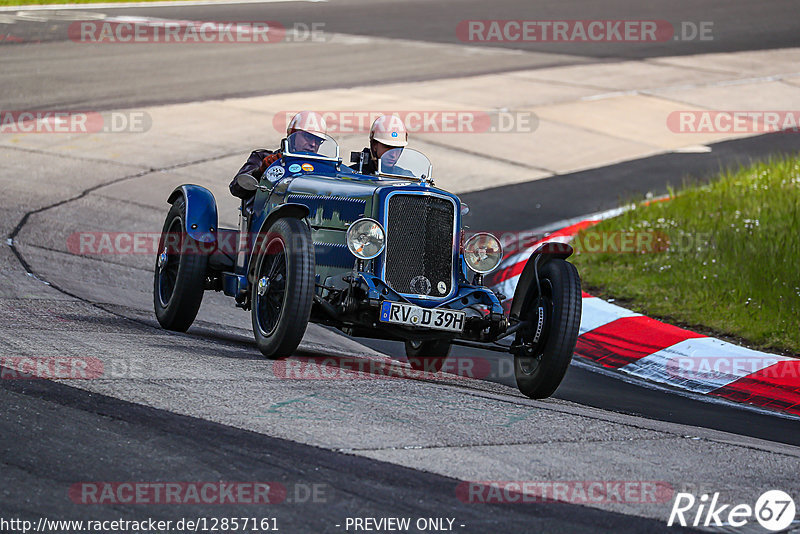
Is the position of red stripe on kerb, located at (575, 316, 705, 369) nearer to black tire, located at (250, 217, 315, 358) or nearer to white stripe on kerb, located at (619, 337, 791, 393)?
white stripe on kerb, located at (619, 337, 791, 393)

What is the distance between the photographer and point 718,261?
10.8 m

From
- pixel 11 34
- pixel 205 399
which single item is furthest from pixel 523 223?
pixel 11 34

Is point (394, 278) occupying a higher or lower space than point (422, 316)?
higher

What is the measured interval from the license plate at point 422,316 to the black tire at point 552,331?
50 cm

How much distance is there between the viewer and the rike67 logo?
4887 millimetres

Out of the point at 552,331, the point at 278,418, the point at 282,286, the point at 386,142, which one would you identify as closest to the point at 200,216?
the point at 386,142

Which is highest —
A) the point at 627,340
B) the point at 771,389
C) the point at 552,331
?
the point at 552,331

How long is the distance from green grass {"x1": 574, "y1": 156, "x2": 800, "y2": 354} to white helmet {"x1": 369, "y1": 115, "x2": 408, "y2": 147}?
119 inches

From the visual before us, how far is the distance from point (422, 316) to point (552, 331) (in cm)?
80

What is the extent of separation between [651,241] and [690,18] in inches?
743

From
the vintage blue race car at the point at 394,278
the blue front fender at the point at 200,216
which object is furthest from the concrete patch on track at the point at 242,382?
the blue front fender at the point at 200,216

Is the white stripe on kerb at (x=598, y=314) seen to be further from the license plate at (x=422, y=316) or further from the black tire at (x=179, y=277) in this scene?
the black tire at (x=179, y=277)

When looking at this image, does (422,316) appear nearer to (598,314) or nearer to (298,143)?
(298,143)

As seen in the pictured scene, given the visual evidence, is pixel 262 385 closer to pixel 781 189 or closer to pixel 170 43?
pixel 781 189
